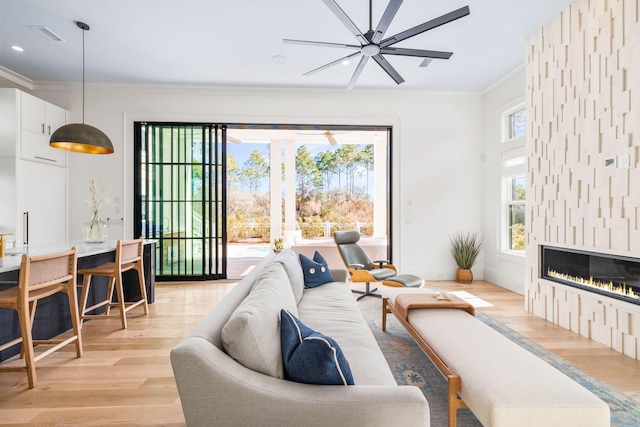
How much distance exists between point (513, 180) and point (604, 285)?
2435 millimetres

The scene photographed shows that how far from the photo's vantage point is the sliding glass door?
17.4 ft

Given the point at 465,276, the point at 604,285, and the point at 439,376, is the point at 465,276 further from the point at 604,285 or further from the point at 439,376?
the point at 439,376

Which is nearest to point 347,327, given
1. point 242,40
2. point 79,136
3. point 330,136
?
point 79,136

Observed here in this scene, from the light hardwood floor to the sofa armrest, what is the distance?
0.95 meters

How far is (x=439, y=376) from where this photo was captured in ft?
7.39

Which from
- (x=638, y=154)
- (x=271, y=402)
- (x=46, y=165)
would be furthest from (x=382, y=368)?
(x=46, y=165)

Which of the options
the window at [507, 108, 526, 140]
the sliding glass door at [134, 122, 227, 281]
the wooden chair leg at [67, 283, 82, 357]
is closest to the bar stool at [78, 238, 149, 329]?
the wooden chair leg at [67, 283, 82, 357]

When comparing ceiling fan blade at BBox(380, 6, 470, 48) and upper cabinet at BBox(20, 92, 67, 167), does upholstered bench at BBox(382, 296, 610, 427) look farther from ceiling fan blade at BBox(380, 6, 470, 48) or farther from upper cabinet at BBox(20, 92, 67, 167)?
upper cabinet at BBox(20, 92, 67, 167)

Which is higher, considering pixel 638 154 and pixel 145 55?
pixel 145 55

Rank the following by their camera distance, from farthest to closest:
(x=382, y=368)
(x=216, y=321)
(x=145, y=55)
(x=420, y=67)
A: 1. (x=420, y=67)
2. (x=145, y=55)
3. (x=382, y=368)
4. (x=216, y=321)

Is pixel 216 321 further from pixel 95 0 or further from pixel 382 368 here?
pixel 95 0

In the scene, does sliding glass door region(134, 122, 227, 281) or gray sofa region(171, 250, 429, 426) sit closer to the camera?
gray sofa region(171, 250, 429, 426)

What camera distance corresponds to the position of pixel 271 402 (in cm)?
113

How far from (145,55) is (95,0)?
3.53 ft
